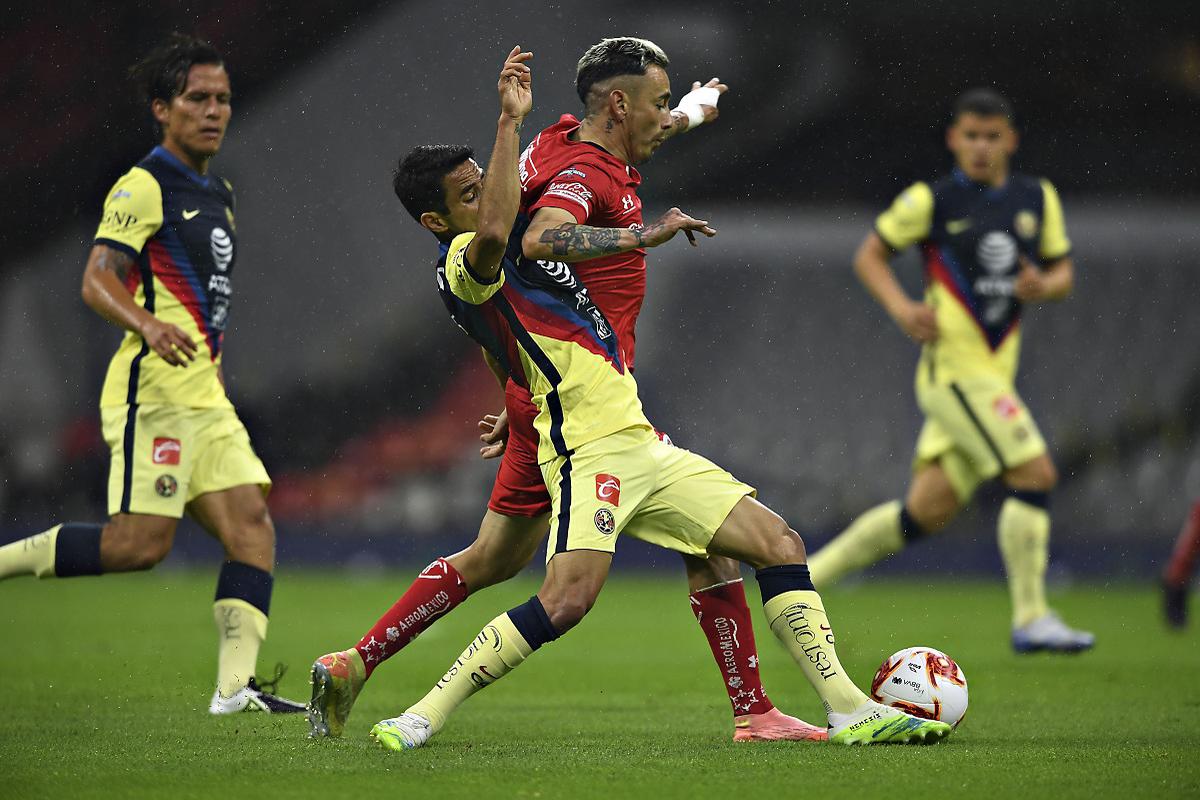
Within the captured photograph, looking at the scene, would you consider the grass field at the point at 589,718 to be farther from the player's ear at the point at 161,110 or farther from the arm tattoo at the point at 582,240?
the player's ear at the point at 161,110

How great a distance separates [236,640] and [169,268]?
1409 millimetres

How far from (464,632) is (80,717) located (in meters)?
4.19

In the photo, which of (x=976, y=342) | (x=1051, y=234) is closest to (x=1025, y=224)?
(x=1051, y=234)

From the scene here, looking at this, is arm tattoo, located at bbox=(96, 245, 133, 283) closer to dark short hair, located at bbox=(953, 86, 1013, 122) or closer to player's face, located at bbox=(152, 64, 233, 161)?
player's face, located at bbox=(152, 64, 233, 161)

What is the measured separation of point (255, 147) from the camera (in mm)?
18641

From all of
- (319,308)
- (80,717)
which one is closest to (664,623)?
(80,717)

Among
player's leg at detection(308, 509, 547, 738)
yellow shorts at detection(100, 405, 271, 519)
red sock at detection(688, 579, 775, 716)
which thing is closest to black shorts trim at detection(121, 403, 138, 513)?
yellow shorts at detection(100, 405, 271, 519)

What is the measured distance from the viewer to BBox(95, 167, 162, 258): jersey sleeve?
233 inches

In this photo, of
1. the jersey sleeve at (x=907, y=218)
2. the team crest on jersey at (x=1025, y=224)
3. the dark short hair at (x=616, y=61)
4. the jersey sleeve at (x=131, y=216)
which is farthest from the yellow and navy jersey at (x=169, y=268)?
the team crest on jersey at (x=1025, y=224)

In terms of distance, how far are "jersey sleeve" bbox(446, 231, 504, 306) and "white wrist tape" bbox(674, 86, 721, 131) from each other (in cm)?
109

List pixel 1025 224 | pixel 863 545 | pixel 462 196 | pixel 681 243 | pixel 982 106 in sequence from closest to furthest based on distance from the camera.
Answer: pixel 462 196 < pixel 863 545 < pixel 982 106 < pixel 1025 224 < pixel 681 243

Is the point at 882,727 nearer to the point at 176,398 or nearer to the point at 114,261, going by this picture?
the point at 176,398

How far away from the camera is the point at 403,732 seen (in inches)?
183

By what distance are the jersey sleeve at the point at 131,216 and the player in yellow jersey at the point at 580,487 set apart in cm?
148
